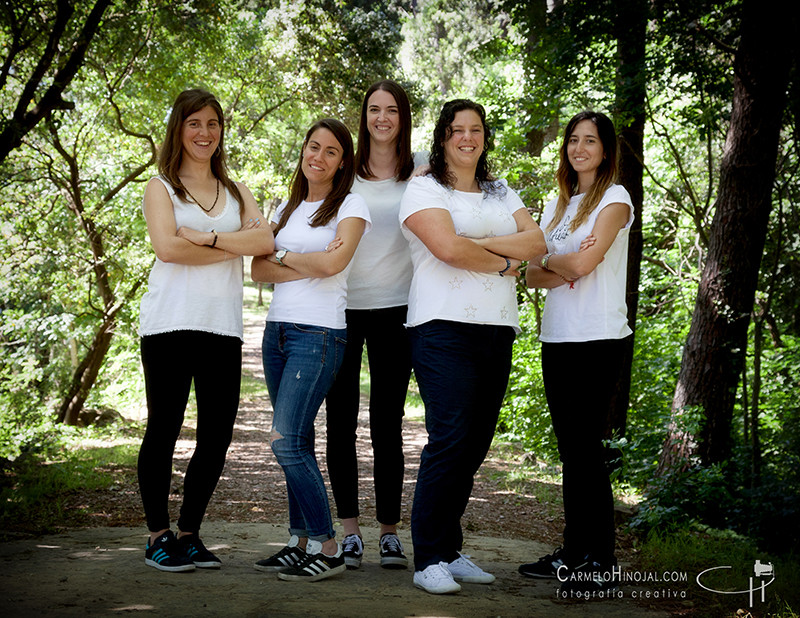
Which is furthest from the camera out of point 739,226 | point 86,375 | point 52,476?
point 86,375

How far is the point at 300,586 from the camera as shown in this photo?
3.20m

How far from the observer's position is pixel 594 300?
3.46 meters

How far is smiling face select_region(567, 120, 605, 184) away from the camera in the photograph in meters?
3.67

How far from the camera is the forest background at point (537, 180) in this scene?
5.51 metres

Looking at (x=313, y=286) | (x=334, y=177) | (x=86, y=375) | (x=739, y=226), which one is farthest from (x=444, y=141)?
(x=86, y=375)

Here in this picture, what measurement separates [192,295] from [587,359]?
1861 millimetres

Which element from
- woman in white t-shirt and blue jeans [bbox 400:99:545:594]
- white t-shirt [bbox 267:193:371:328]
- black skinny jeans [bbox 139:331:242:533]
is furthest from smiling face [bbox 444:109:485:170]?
black skinny jeans [bbox 139:331:242:533]

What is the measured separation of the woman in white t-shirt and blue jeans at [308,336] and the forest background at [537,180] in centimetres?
268

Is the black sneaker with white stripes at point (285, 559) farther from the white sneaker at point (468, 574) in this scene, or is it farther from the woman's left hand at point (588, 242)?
the woman's left hand at point (588, 242)

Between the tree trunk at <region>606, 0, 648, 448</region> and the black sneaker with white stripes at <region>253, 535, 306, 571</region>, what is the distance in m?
3.74

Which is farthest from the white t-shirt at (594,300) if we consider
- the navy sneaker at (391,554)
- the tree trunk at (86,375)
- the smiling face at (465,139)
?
the tree trunk at (86,375)

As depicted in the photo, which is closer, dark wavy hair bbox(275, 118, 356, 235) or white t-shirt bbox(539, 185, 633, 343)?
white t-shirt bbox(539, 185, 633, 343)

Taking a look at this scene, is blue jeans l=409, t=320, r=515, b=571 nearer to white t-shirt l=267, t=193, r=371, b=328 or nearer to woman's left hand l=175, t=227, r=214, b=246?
white t-shirt l=267, t=193, r=371, b=328

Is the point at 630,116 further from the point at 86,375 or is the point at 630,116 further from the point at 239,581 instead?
the point at 86,375
